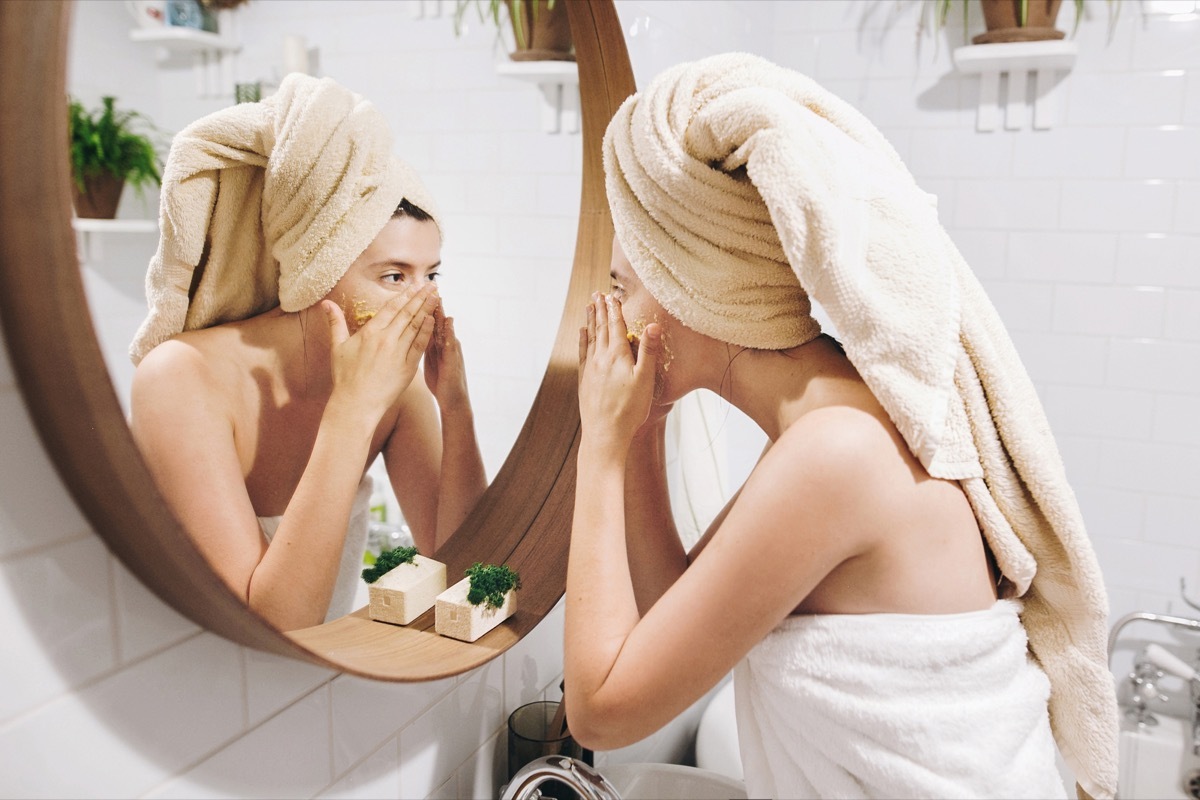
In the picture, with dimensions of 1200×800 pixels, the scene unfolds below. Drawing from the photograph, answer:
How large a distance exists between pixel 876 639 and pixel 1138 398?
4.55 ft

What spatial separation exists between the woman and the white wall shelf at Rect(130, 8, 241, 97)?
0.02m

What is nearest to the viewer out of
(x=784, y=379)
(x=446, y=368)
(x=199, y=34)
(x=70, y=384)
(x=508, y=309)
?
(x=70, y=384)

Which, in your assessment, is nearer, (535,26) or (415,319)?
(415,319)

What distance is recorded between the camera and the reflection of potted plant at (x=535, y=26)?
3.17 feet

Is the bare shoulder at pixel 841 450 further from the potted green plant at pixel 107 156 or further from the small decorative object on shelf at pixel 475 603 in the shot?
the potted green plant at pixel 107 156

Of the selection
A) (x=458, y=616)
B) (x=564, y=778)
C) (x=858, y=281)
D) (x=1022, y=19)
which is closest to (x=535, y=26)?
(x=858, y=281)

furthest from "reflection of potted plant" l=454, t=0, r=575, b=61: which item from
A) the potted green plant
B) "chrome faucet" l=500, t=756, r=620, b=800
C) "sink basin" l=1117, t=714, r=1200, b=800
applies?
"sink basin" l=1117, t=714, r=1200, b=800

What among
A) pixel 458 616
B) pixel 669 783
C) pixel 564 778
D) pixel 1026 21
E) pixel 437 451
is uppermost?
pixel 1026 21

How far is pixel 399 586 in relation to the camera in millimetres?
822

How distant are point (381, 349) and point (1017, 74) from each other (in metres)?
1.54

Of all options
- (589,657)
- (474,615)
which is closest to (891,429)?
(589,657)

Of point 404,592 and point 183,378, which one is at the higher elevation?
point 183,378

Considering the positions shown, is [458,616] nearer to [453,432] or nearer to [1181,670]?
[453,432]

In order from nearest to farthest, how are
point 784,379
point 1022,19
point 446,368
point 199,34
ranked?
point 199,34 → point 784,379 → point 446,368 → point 1022,19
